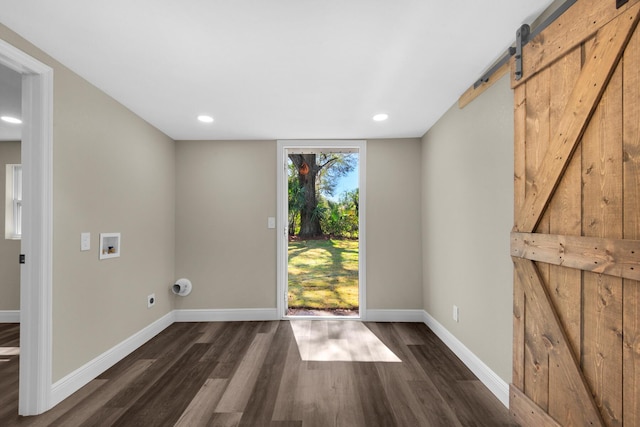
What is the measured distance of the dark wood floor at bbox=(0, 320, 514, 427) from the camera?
1865 millimetres

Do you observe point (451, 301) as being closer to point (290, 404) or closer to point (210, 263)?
point (290, 404)

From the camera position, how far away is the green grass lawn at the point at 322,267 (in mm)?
4625

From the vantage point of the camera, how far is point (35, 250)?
6.24ft

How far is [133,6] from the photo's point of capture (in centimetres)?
152

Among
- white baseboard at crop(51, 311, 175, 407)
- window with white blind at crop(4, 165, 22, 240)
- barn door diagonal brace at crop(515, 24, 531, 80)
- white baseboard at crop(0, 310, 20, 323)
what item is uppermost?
barn door diagonal brace at crop(515, 24, 531, 80)

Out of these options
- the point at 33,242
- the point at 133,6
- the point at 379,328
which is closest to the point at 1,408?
the point at 33,242

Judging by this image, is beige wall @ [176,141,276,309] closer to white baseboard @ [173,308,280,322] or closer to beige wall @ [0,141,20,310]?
white baseboard @ [173,308,280,322]

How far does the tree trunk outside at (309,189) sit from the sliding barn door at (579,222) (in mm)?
3036

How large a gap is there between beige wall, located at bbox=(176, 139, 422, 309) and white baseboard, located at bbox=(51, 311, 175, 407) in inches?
25.5

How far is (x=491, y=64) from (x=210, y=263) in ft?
11.0

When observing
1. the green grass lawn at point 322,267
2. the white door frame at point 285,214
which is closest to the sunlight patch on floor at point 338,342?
the white door frame at point 285,214

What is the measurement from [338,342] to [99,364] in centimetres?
195

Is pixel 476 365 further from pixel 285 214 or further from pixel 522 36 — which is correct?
pixel 285 214

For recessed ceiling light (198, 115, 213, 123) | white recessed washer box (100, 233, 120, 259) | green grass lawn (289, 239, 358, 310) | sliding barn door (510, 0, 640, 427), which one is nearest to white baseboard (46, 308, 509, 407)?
sliding barn door (510, 0, 640, 427)
